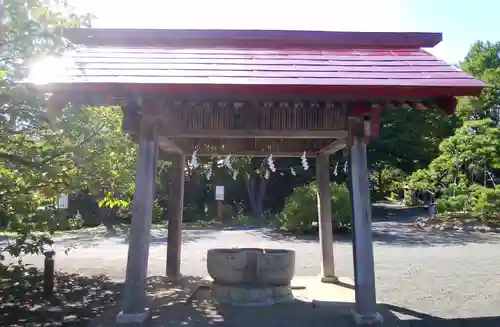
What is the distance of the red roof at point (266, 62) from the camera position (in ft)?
15.4

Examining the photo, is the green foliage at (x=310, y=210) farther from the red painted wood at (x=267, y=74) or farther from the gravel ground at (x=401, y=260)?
the red painted wood at (x=267, y=74)

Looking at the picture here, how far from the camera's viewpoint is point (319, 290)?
23.0 feet

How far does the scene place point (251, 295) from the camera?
6.20 metres

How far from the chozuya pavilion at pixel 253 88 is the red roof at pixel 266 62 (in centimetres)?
1

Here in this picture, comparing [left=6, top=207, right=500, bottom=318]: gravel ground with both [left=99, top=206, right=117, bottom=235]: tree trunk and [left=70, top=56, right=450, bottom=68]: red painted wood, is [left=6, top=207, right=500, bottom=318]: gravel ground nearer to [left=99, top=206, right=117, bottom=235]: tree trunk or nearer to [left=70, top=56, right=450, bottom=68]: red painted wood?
[left=70, top=56, right=450, bottom=68]: red painted wood

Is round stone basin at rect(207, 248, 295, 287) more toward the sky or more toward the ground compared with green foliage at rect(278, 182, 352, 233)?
more toward the ground

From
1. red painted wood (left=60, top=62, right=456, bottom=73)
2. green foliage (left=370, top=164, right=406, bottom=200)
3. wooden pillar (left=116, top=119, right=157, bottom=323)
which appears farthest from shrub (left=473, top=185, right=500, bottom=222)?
wooden pillar (left=116, top=119, right=157, bottom=323)

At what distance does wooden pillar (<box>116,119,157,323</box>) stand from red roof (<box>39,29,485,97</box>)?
782mm

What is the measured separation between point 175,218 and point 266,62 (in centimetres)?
360

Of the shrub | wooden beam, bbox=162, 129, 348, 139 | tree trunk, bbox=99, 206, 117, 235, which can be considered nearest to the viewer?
wooden beam, bbox=162, 129, 348, 139

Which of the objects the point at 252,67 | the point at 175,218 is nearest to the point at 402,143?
the point at 175,218

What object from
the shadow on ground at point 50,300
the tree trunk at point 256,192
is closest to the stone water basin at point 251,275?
the shadow on ground at point 50,300

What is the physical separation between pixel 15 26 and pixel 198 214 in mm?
21489

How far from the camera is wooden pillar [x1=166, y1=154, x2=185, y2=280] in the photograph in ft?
25.9
